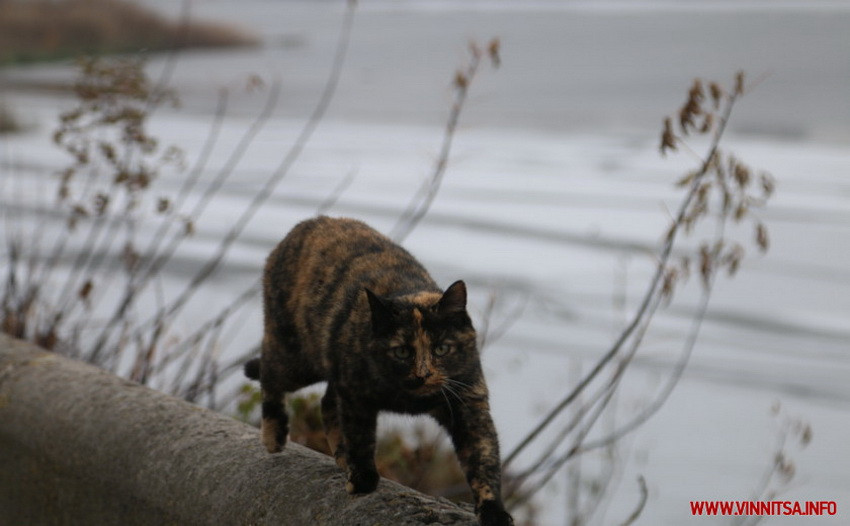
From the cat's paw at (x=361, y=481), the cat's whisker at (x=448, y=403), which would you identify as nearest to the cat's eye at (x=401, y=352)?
the cat's whisker at (x=448, y=403)

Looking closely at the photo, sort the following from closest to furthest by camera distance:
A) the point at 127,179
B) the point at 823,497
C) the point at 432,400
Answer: the point at 432,400 < the point at 127,179 < the point at 823,497

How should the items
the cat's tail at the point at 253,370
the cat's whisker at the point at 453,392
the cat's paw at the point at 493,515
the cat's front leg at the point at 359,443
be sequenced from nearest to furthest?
the cat's paw at the point at 493,515 → the cat's whisker at the point at 453,392 → the cat's front leg at the point at 359,443 → the cat's tail at the point at 253,370

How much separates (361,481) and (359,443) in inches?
4.1

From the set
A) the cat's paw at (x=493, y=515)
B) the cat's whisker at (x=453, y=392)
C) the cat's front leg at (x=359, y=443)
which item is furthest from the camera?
the cat's front leg at (x=359, y=443)

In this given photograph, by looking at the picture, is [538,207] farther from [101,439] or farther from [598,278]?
[101,439]

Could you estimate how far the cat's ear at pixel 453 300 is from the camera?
2.62 meters

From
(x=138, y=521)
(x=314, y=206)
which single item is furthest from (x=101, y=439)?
(x=314, y=206)

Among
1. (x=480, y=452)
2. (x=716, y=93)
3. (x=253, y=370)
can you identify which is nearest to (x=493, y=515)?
(x=480, y=452)

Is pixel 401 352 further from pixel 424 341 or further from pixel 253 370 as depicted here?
pixel 253 370

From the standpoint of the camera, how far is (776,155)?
50.4ft

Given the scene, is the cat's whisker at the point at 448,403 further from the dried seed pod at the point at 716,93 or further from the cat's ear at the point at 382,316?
the dried seed pod at the point at 716,93

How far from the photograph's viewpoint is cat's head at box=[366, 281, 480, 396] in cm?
262

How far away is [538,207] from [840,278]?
3.81 metres

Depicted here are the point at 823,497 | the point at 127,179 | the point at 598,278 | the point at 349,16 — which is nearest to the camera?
the point at 349,16
